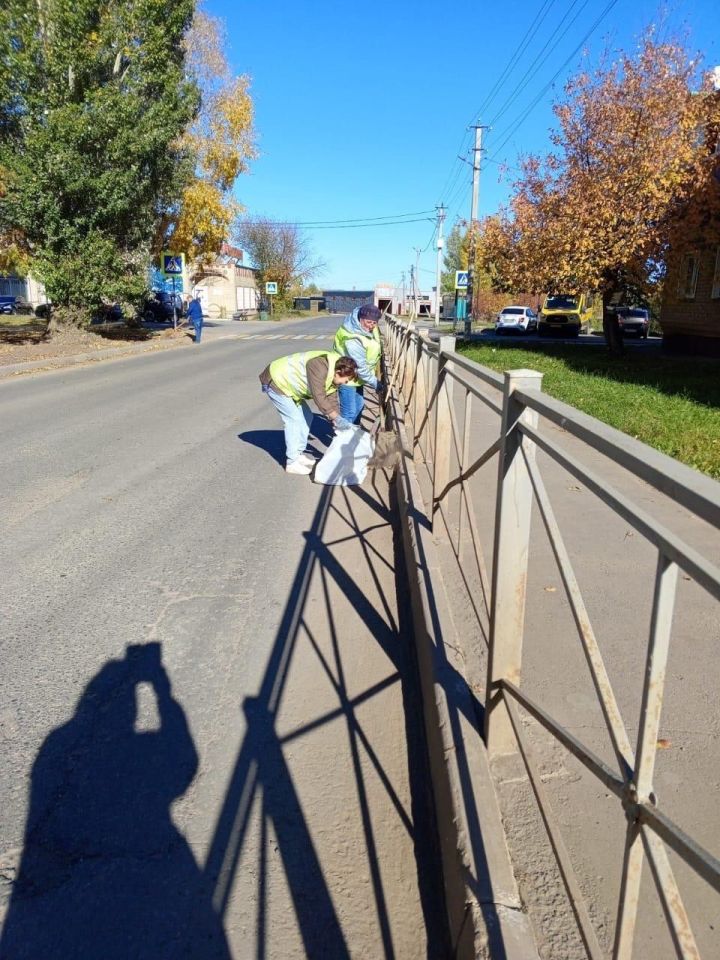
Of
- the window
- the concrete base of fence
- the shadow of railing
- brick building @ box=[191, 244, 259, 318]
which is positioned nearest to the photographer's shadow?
the shadow of railing

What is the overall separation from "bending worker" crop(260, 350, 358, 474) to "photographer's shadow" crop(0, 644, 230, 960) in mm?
4084

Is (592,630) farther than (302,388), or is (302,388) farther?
(302,388)

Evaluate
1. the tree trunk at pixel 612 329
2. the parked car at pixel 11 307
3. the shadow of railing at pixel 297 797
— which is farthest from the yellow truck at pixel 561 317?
the shadow of railing at pixel 297 797

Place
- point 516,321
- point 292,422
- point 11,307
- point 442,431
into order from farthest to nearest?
point 11,307
point 516,321
point 292,422
point 442,431

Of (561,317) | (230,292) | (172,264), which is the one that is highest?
(172,264)

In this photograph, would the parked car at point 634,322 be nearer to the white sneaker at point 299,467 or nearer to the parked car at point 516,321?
the parked car at point 516,321

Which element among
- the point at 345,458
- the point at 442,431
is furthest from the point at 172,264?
the point at 442,431

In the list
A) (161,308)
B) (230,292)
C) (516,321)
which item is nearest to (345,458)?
(516,321)

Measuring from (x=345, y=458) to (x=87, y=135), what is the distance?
1634 cm

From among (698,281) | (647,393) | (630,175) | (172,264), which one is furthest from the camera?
(172,264)

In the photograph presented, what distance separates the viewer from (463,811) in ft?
7.32

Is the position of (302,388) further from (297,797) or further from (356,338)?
(297,797)

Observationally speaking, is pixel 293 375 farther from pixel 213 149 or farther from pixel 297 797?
pixel 213 149

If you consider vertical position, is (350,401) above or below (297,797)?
above
